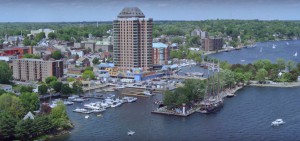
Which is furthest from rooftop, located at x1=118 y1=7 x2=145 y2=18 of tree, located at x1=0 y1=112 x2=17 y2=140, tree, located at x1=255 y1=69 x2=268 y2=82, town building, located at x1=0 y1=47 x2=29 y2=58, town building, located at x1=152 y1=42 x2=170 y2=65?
tree, located at x1=0 y1=112 x2=17 y2=140

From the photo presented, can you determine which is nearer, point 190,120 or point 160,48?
point 190,120

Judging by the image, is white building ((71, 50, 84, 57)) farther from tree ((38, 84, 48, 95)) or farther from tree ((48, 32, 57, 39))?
tree ((38, 84, 48, 95))

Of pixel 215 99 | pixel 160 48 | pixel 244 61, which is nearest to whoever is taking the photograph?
pixel 215 99

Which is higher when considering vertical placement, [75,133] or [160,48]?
[160,48]

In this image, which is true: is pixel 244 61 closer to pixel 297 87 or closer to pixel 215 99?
pixel 297 87

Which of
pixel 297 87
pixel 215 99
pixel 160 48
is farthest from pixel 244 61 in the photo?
pixel 215 99
